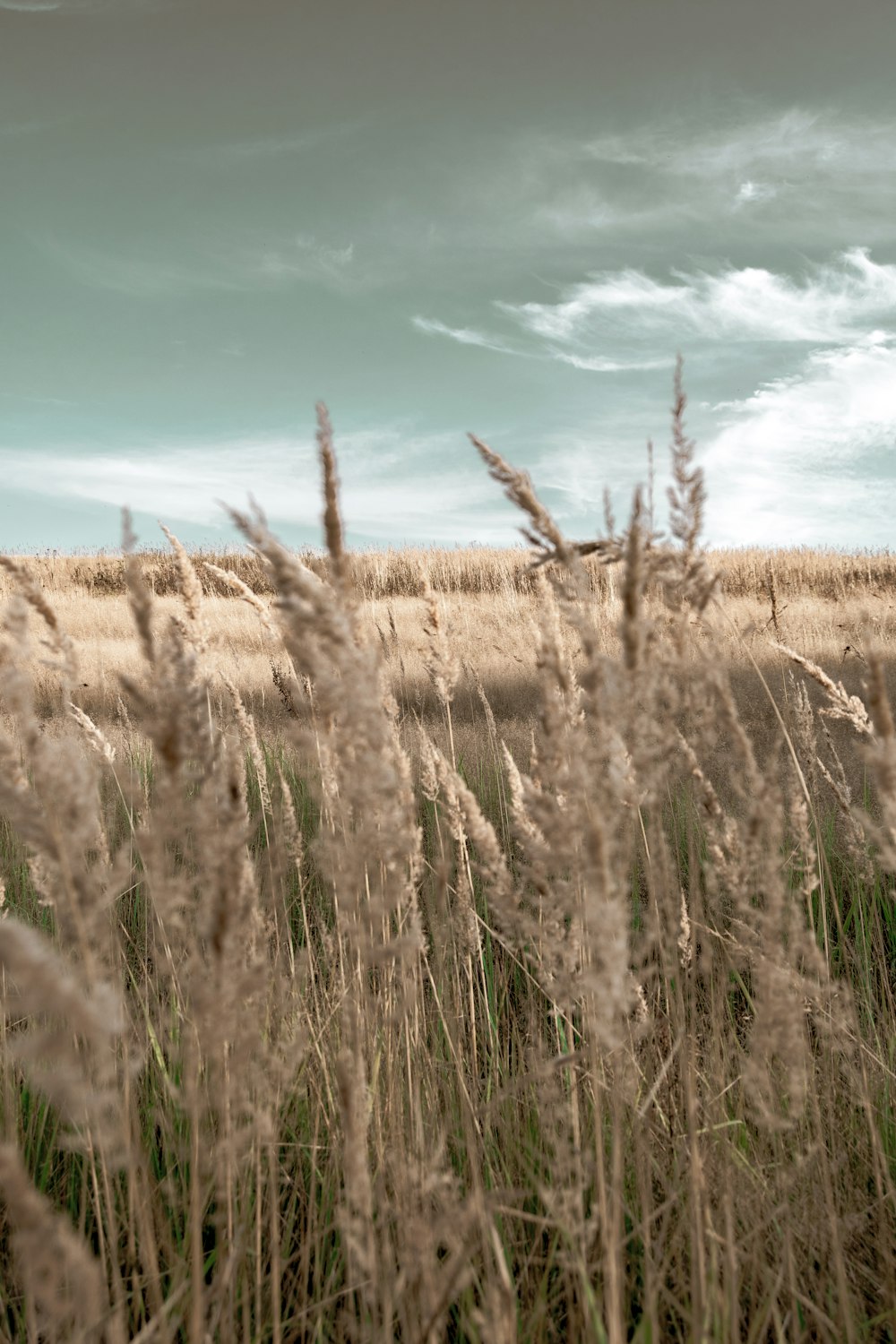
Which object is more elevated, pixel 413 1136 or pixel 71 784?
pixel 71 784

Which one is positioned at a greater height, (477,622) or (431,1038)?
(477,622)

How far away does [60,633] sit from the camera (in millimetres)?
1354

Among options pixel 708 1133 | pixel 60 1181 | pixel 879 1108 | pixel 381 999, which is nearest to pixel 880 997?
pixel 879 1108

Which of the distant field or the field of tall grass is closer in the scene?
the field of tall grass

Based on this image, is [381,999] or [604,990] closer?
[604,990]

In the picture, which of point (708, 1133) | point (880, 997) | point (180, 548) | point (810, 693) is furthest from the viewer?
point (810, 693)

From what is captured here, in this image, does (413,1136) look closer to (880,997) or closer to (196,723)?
(196,723)

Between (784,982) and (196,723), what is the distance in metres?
0.82

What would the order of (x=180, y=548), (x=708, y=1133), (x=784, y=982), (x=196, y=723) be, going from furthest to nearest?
(x=180, y=548) → (x=708, y=1133) → (x=784, y=982) → (x=196, y=723)

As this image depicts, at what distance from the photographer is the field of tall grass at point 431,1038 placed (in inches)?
32.8

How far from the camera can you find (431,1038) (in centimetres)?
252

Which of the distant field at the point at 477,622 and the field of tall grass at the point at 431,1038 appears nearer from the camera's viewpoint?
the field of tall grass at the point at 431,1038

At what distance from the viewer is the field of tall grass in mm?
833

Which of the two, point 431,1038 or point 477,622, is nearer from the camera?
point 431,1038
